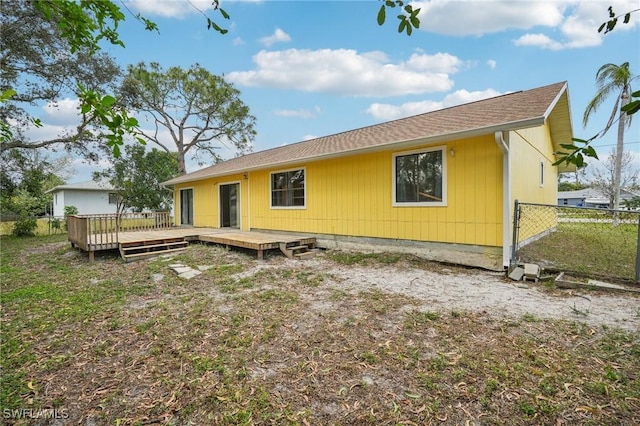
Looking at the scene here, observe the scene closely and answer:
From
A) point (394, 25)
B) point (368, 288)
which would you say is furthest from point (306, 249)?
point (394, 25)

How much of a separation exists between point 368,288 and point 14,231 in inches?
715

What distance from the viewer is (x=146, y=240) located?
8.42 meters

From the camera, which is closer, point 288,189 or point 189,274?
point 189,274

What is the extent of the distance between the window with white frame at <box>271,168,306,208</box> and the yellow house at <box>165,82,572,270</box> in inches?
1.2

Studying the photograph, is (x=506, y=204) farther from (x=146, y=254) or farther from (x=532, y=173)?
(x=146, y=254)

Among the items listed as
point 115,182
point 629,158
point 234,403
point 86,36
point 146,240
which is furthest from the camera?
point 629,158

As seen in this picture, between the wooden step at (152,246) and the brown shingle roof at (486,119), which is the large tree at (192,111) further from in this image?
the brown shingle roof at (486,119)

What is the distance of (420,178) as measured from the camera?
6.82 meters

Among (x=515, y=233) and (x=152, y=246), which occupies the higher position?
(x=515, y=233)

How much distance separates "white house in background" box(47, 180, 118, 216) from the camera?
84.1 ft

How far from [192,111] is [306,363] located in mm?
23797

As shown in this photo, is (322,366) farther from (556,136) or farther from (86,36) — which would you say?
(556,136)

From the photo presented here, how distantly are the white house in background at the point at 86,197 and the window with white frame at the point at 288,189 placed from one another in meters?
21.0

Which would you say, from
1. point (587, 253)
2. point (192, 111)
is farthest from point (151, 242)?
point (192, 111)
